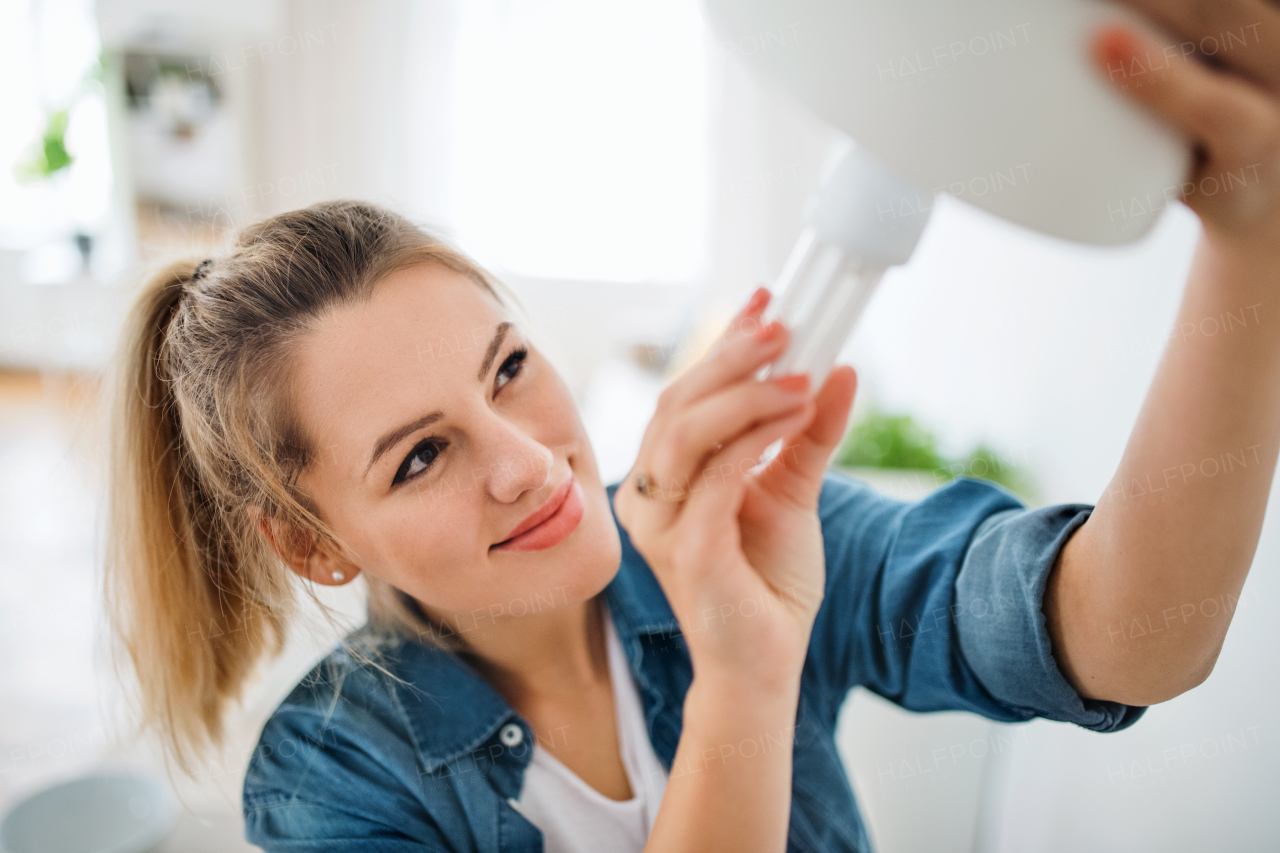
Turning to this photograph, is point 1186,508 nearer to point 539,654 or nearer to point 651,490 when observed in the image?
point 651,490

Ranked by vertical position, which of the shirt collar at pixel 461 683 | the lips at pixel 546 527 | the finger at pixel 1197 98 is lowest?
the shirt collar at pixel 461 683

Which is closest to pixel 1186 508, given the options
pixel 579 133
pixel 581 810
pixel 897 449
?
pixel 581 810

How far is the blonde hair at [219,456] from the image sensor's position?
23.3 inches

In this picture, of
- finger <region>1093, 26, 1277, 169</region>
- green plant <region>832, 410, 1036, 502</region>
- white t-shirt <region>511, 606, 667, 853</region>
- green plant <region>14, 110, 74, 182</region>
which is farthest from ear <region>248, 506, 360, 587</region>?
green plant <region>14, 110, 74, 182</region>

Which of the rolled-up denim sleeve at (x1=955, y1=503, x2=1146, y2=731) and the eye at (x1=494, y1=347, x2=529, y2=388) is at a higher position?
the eye at (x1=494, y1=347, x2=529, y2=388)

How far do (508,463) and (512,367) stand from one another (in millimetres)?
96

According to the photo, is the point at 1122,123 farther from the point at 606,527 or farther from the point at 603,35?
the point at 603,35

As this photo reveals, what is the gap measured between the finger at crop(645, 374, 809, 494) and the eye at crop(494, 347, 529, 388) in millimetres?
215

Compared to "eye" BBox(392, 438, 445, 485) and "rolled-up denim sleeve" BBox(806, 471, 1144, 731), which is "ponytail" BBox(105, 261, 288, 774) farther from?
"rolled-up denim sleeve" BBox(806, 471, 1144, 731)

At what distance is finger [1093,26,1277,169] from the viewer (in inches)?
10.1

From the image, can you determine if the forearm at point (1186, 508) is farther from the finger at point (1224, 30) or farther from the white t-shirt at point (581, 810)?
the white t-shirt at point (581, 810)

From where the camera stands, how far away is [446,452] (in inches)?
22.2

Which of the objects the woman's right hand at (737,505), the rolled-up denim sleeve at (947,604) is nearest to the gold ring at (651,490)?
the woman's right hand at (737,505)

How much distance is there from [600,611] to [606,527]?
0.19 metres
